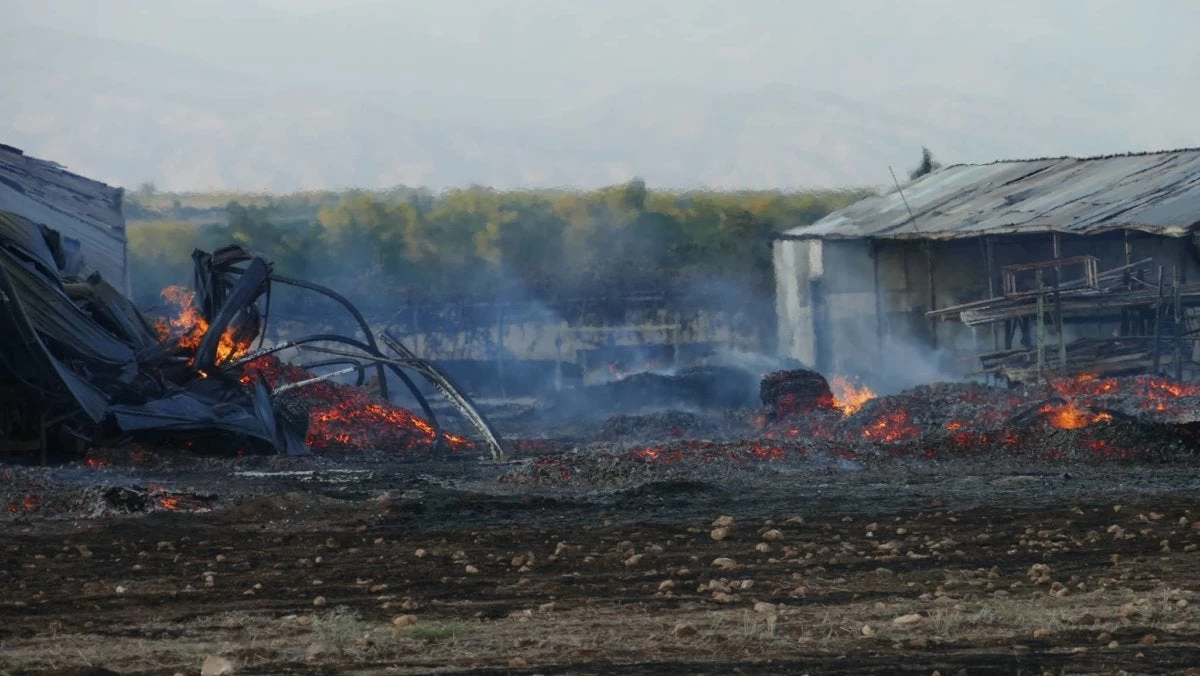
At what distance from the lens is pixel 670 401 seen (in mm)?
32406

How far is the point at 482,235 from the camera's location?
5044 centimetres

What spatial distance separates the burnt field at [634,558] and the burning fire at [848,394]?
6031 millimetres

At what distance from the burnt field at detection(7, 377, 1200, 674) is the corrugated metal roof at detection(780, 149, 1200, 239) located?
8.91m

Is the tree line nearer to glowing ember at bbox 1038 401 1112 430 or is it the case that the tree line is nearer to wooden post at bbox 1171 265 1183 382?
wooden post at bbox 1171 265 1183 382

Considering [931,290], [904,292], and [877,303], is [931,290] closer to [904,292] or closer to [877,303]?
[904,292]

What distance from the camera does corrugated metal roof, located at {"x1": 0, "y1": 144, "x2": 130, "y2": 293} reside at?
28703 mm

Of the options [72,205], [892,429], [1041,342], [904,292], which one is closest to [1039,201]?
[904,292]

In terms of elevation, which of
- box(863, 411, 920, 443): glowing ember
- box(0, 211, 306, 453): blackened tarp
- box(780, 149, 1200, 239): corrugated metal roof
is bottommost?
box(863, 411, 920, 443): glowing ember

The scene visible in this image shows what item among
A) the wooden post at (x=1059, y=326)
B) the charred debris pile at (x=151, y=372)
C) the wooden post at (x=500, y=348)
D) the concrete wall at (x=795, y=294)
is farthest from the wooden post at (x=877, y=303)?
the charred debris pile at (x=151, y=372)

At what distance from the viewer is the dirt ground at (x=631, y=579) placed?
741 centimetres

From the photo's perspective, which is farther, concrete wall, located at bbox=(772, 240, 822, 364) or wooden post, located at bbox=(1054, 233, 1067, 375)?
concrete wall, located at bbox=(772, 240, 822, 364)

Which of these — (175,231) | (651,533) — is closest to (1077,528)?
(651,533)

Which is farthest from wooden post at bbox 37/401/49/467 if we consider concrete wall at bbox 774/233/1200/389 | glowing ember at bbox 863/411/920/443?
concrete wall at bbox 774/233/1200/389

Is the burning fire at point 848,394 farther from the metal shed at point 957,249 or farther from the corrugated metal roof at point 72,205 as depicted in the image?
the corrugated metal roof at point 72,205
